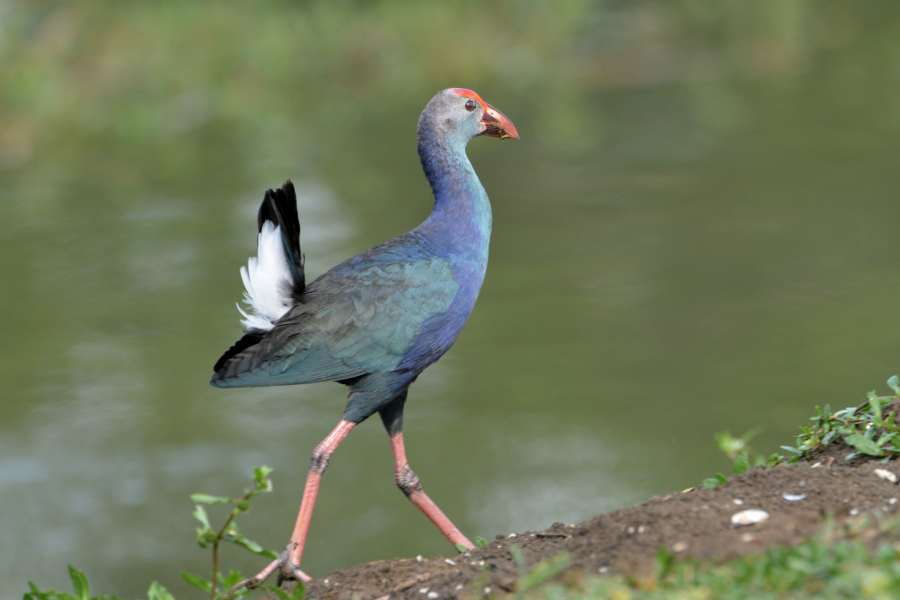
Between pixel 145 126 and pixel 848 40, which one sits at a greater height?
pixel 848 40

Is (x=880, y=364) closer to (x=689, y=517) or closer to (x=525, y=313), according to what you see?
(x=525, y=313)

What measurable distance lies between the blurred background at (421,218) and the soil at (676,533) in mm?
1829

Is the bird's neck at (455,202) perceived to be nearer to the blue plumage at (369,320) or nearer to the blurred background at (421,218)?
the blue plumage at (369,320)

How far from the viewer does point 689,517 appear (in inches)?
131

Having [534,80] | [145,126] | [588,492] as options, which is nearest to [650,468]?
[588,492]

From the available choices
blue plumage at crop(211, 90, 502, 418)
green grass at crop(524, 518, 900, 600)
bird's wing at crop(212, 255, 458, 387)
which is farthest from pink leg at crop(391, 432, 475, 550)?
green grass at crop(524, 518, 900, 600)

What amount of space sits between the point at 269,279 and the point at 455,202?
65 cm

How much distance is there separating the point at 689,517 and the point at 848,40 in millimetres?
13233

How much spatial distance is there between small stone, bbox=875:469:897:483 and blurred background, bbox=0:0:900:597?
2221 mm

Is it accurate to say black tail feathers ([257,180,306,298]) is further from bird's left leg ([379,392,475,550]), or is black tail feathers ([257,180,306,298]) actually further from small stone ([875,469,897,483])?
small stone ([875,469,897,483])

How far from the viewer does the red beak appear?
496cm

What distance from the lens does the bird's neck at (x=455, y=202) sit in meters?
4.55

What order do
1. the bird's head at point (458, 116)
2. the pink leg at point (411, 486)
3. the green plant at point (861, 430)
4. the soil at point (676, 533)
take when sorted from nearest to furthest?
the soil at point (676, 533), the green plant at point (861, 430), the pink leg at point (411, 486), the bird's head at point (458, 116)

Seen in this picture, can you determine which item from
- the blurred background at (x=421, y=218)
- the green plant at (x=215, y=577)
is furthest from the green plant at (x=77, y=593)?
the blurred background at (x=421, y=218)
